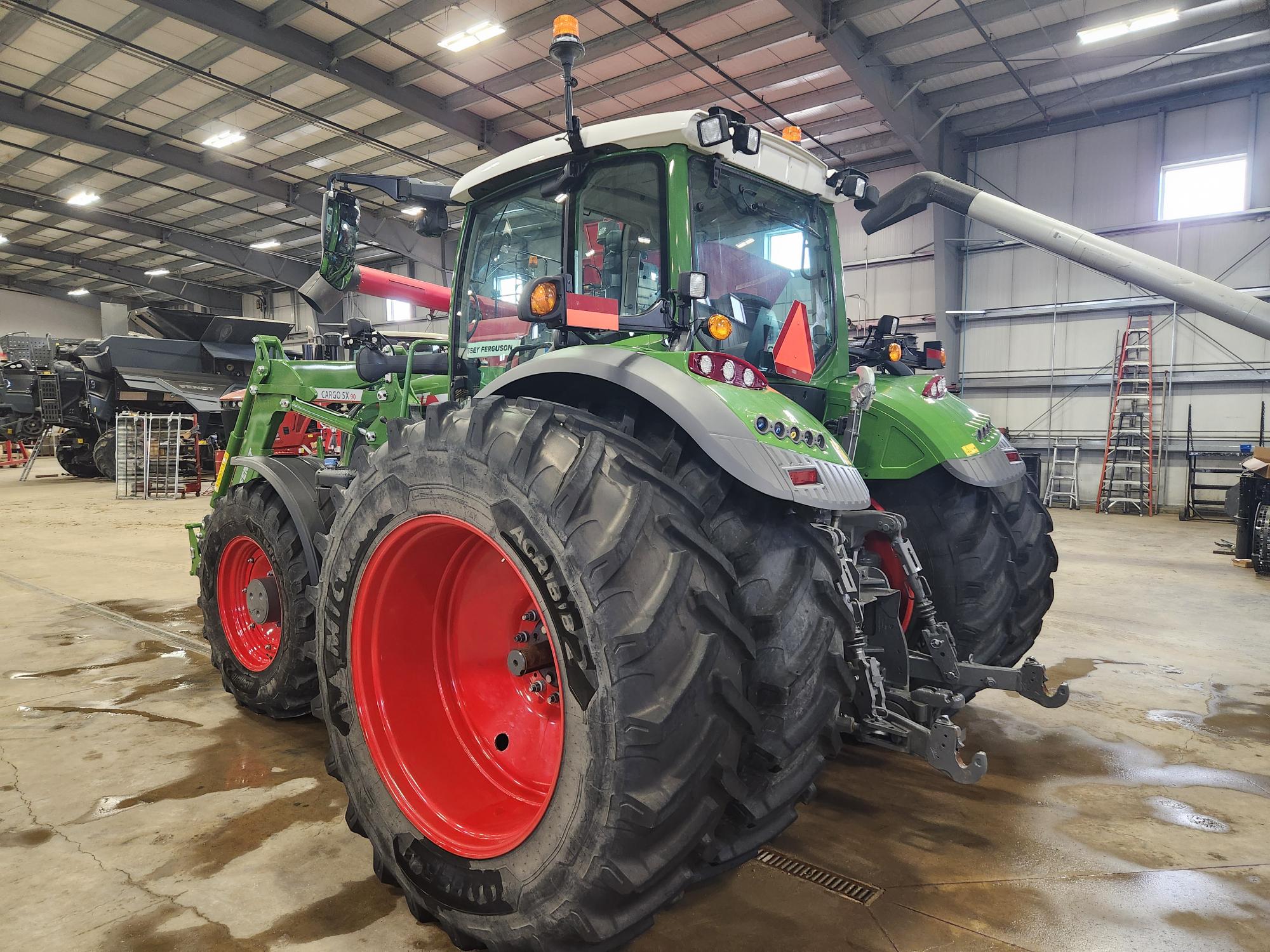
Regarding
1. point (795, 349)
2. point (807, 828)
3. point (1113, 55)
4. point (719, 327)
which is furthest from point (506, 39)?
point (807, 828)

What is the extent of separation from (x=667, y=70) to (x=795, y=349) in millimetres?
10292

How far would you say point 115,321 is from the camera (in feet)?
54.0

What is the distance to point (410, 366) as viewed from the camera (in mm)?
3346

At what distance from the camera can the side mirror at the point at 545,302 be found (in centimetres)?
208

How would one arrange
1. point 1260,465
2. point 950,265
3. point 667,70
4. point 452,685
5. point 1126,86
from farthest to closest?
1. point 950,265
2. point 1126,86
3. point 667,70
4. point 1260,465
5. point 452,685

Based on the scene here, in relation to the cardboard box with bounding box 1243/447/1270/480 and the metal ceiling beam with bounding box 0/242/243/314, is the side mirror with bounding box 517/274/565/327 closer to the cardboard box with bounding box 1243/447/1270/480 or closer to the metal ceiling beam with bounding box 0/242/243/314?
the cardboard box with bounding box 1243/447/1270/480

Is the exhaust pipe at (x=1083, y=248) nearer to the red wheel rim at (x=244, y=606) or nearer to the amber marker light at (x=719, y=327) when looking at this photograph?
the amber marker light at (x=719, y=327)

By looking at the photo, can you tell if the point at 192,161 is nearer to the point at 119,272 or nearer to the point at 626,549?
the point at 119,272

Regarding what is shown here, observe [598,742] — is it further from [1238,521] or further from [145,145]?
[145,145]

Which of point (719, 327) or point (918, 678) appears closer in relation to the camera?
point (719, 327)

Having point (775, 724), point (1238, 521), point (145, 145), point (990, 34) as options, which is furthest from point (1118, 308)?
point (145, 145)

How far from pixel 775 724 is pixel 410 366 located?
2286mm

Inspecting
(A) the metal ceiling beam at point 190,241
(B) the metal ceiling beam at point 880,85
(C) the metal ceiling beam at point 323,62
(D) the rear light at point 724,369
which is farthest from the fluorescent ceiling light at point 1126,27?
(A) the metal ceiling beam at point 190,241

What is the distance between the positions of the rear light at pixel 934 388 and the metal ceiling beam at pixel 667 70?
7.70 m
